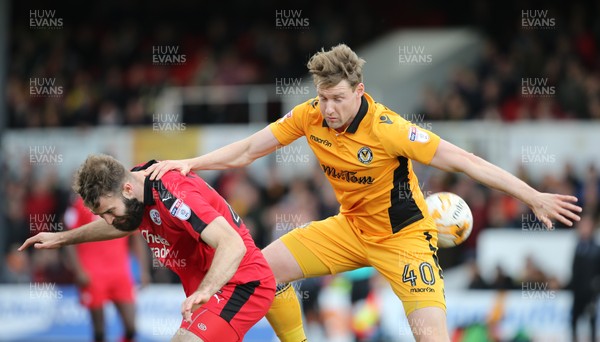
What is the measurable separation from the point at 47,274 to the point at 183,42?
22.9ft

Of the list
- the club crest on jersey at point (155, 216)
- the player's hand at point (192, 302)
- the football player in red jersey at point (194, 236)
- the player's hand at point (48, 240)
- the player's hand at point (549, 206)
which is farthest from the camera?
the player's hand at point (48, 240)

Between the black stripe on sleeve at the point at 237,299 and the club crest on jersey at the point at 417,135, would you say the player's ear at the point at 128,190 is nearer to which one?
the black stripe on sleeve at the point at 237,299

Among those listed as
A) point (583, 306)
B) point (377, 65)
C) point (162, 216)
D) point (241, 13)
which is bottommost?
point (583, 306)

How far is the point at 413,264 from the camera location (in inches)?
260

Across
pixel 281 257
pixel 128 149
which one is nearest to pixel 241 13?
pixel 128 149

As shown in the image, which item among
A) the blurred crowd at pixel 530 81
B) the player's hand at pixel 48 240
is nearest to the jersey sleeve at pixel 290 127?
the player's hand at pixel 48 240

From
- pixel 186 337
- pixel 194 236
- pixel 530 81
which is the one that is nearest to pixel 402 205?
pixel 194 236

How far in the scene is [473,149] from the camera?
43.2 ft

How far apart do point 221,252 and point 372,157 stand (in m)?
1.57

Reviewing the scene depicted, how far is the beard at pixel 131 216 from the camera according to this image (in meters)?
5.63

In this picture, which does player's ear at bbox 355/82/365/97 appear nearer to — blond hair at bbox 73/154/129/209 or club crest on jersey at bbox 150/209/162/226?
club crest on jersey at bbox 150/209/162/226

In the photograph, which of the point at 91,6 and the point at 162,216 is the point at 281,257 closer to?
Result: the point at 162,216

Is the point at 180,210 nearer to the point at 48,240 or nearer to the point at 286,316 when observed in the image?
Result: the point at 48,240

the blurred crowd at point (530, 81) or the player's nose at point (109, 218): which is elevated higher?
the blurred crowd at point (530, 81)
